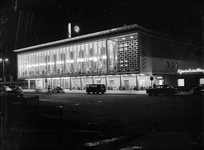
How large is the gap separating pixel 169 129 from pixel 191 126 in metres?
1.46

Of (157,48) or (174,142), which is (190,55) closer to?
(157,48)

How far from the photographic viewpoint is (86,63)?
59.6 metres

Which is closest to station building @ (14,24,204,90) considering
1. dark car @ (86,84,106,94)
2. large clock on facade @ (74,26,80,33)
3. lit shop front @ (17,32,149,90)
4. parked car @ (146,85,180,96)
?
lit shop front @ (17,32,149,90)

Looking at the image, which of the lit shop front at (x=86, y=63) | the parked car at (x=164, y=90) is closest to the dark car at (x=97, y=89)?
the lit shop front at (x=86, y=63)

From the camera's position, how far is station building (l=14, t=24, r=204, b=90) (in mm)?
47188

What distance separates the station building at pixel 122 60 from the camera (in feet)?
155

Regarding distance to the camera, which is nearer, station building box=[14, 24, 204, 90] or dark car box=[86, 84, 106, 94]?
dark car box=[86, 84, 106, 94]

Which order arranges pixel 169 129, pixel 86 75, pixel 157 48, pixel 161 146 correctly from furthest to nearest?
pixel 86 75
pixel 157 48
pixel 169 129
pixel 161 146

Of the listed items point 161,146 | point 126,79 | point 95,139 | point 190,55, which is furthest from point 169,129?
point 190,55

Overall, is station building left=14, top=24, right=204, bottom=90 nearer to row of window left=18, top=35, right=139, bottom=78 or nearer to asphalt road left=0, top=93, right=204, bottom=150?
row of window left=18, top=35, right=139, bottom=78

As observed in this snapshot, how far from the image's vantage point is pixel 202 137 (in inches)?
377

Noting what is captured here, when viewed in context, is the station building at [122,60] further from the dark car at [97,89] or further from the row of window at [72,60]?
the dark car at [97,89]

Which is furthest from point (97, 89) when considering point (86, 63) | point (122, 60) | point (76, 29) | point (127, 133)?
point (127, 133)

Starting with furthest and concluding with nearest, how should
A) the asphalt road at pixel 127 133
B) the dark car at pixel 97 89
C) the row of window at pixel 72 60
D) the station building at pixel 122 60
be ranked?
the row of window at pixel 72 60
the station building at pixel 122 60
the dark car at pixel 97 89
the asphalt road at pixel 127 133
